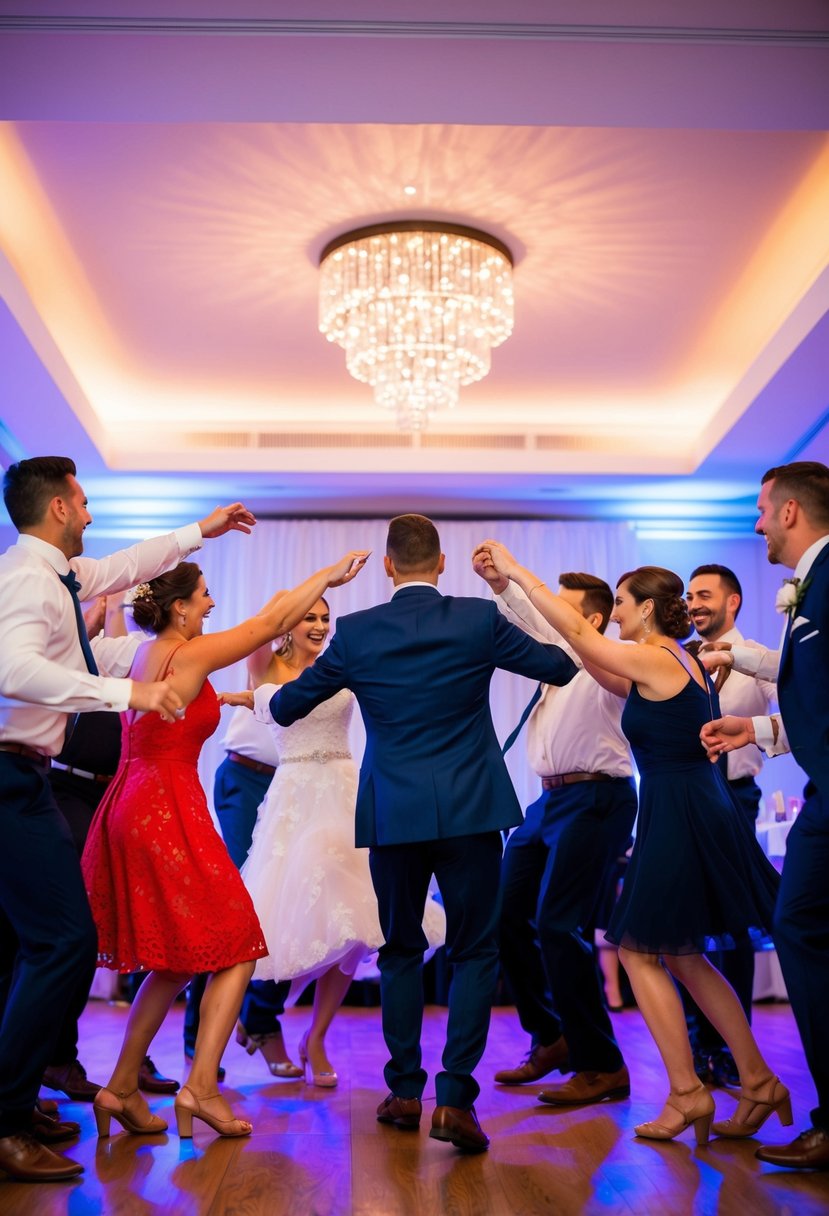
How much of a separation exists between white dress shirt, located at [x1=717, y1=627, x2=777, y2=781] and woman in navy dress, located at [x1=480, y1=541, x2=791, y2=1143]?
1.15 meters

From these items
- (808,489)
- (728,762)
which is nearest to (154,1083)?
(728,762)

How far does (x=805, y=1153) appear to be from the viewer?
2.68 metres

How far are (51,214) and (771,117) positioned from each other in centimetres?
292

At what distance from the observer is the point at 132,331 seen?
612 centimetres

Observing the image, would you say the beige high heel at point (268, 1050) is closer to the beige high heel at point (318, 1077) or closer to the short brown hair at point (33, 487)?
the beige high heel at point (318, 1077)

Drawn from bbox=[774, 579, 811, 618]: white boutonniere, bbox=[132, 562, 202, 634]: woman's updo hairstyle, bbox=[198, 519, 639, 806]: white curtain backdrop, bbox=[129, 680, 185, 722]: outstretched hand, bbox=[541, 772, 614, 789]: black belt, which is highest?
bbox=[198, 519, 639, 806]: white curtain backdrop

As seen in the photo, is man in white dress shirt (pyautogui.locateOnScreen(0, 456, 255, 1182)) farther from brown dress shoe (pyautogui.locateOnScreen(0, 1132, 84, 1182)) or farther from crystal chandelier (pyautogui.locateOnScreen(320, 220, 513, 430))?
crystal chandelier (pyautogui.locateOnScreen(320, 220, 513, 430))

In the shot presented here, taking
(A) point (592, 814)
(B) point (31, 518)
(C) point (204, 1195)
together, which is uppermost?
(B) point (31, 518)

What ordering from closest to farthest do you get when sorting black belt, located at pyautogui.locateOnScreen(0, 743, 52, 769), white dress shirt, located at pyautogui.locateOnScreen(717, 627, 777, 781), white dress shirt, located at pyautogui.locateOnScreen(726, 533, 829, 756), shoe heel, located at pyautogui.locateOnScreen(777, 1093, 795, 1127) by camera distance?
black belt, located at pyautogui.locateOnScreen(0, 743, 52, 769) → white dress shirt, located at pyautogui.locateOnScreen(726, 533, 829, 756) → shoe heel, located at pyautogui.locateOnScreen(777, 1093, 795, 1127) → white dress shirt, located at pyautogui.locateOnScreen(717, 627, 777, 781)

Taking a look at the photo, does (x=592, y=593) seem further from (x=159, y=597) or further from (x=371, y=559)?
(x=371, y=559)

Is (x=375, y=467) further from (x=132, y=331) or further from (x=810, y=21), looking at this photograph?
(x=810, y=21)

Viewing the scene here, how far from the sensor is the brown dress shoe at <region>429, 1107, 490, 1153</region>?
2848 mm

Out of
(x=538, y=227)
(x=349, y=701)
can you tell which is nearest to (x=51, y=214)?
(x=538, y=227)

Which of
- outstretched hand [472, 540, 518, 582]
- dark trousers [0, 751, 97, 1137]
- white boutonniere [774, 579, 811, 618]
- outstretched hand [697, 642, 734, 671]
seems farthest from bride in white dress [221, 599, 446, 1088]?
white boutonniere [774, 579, 811, 618]
